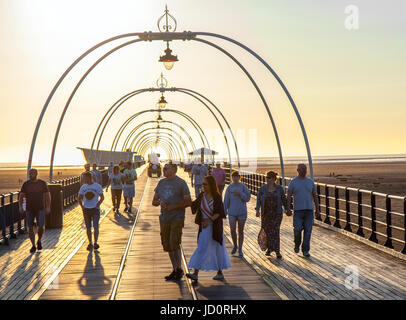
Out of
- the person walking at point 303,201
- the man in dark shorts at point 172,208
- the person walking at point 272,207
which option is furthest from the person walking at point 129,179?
the man in dark shorts at point 172,208

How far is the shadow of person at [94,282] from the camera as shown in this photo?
816cm

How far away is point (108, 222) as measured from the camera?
17.2 metres

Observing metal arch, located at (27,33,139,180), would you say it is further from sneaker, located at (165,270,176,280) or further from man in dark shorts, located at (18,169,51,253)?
sneaker, located at (165,270,176,280)

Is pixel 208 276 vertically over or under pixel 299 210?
under

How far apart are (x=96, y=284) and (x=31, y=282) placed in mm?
1067

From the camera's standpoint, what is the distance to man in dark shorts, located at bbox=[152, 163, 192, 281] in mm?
8938

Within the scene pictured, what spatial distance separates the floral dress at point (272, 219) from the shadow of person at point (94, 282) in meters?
3.14

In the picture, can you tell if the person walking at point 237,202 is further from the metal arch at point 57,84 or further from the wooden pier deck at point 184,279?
the metal arch at point 57,84

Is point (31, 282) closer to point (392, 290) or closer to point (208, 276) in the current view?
point (208, 276)

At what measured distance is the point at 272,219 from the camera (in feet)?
35.1

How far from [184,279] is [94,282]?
55.3 inches

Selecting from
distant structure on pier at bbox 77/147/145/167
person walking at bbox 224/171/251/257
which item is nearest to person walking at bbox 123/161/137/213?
person walking at bbox 224/171/251/257

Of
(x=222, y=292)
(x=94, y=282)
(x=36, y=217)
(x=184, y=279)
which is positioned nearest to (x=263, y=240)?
(x=184, y=279)
